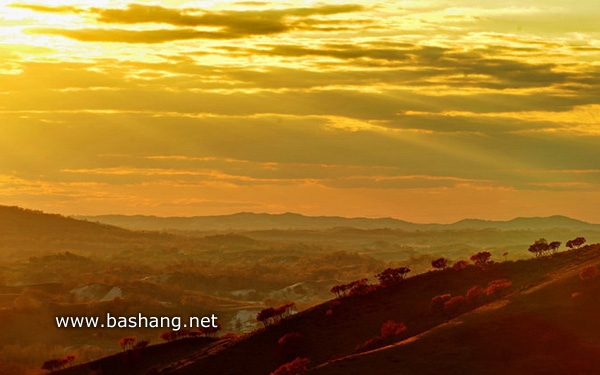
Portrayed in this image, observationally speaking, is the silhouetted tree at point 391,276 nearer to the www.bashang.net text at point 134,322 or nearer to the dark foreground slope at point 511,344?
the dark foreground slope at point 511,344

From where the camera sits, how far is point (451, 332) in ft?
203

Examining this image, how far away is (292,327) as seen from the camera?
84938 mm

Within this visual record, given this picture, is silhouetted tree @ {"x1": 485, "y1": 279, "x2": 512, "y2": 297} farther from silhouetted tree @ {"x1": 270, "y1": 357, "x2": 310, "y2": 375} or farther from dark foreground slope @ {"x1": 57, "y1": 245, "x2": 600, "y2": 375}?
silhouetted tree @ {"x1": 270, "y1": 357, "x2": 310, "y2": 375}

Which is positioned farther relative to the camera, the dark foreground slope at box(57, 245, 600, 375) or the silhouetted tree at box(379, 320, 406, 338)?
the silhouetted tree at box(379, 320, 406, 338)

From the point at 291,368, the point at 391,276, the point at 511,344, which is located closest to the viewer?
the point at 511,344

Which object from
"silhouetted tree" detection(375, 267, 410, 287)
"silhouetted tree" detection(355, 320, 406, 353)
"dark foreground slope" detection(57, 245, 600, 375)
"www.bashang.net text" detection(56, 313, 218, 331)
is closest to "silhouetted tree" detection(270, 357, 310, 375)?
"dark foreground slope" detection(57, 245, 600, 375)

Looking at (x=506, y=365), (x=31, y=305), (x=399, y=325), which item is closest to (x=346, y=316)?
(x=399, y=325)

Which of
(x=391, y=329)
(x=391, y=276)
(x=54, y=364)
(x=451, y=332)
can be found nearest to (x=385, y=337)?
(x=391, y=329)

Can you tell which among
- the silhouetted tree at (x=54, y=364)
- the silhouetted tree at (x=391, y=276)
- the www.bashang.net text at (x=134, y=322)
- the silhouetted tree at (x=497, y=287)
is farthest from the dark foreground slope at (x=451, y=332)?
the www.bashang.net text at (x=134, y=322)

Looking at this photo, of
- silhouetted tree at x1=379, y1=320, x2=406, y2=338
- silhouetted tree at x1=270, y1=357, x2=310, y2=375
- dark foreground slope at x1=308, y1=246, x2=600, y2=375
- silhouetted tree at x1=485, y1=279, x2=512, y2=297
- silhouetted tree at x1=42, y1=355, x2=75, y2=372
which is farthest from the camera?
silhouetted tree at x1=42, y1=355, x2=75, y2=372

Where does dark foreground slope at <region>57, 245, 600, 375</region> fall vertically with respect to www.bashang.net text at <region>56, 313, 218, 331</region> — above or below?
above

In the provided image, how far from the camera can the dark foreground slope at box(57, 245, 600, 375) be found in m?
54.4

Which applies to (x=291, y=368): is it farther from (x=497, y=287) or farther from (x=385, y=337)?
(x=497, y=287)

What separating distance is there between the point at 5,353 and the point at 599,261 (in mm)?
94118
